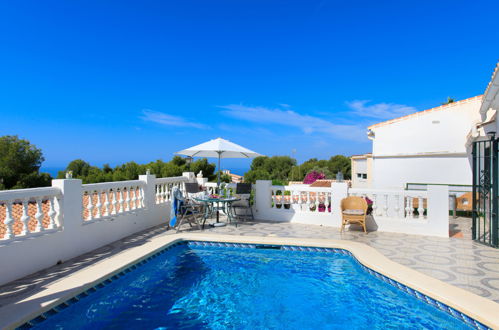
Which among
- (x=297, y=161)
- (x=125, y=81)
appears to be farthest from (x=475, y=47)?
(x=125, y=81)

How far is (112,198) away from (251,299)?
447cm

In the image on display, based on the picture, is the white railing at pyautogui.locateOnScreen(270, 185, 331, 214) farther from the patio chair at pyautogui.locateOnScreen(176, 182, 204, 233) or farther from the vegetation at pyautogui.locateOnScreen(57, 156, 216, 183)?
the vegetation at pyautogui.locateOnScreen(57, 156, 216, 183)

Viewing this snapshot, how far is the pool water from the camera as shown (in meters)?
3.77

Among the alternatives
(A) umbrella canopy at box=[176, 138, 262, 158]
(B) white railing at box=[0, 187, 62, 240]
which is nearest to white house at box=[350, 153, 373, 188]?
(A) umbrella canopy at box=[176, 138, 262, 158]

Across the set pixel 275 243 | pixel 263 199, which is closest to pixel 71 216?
pixel 275 243

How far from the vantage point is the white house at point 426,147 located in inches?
480

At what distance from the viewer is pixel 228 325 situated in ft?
12.5

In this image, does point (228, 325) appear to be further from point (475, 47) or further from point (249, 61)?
point (249, 61)

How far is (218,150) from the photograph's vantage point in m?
8.81

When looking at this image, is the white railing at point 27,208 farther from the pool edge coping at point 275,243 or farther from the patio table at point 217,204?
the patio table at point 217,204

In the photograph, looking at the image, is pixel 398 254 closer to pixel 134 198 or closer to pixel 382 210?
pixel 382 210

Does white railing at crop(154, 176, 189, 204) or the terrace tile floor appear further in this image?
white railing at crop(154, 176, 189, 204)

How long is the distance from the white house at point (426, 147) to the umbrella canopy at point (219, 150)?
836cm

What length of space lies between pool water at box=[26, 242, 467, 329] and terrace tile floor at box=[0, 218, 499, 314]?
0.79 meters
